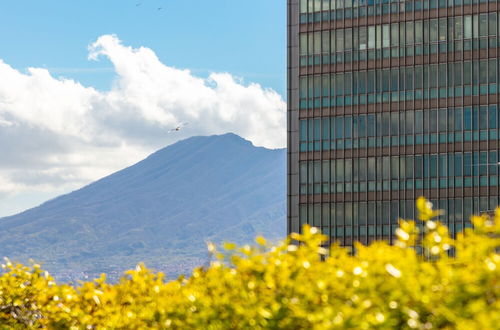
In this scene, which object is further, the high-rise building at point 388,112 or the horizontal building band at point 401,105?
the horizontal building band at point 401,105

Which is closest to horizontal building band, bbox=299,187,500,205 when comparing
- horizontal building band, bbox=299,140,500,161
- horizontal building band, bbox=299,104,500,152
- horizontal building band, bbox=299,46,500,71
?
horizontal building band, bbox=299,140,500,161

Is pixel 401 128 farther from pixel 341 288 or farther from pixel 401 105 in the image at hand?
pixel 341 288

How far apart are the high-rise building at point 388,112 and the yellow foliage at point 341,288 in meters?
72.9

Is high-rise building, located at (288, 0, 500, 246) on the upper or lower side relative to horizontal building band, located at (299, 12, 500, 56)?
lower

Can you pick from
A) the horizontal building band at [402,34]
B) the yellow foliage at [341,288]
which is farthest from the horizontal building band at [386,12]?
the yellow foliage at [341,288]

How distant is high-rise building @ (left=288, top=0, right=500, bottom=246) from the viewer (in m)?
95.4

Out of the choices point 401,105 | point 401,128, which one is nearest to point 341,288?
point 401,128

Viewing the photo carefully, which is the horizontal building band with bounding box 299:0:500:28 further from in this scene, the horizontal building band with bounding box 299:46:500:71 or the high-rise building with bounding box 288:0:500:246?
the horizontal building band with bounding box 299:46:500:71

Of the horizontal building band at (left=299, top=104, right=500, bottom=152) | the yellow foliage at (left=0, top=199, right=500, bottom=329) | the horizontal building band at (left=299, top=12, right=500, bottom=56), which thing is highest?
the horizontal building band at (left=299, top=12, right=500, bottom=56)

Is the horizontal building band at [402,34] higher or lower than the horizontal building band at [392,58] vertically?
higher

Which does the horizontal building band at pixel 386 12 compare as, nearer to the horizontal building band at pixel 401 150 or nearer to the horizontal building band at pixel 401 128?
the horizontal building band at pixel 401 128

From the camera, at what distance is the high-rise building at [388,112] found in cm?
9538

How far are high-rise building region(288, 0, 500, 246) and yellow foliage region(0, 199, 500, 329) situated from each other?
7290 centimetres

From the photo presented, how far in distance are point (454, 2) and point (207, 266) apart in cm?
7584
